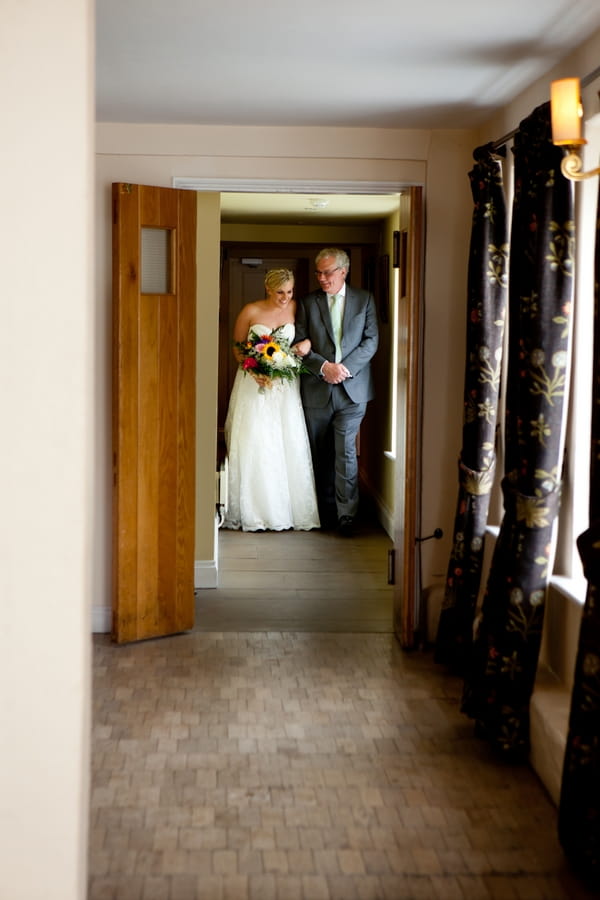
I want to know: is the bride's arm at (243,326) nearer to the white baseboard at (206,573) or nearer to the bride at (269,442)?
the bride at (269,442)

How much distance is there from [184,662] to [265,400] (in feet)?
10.5

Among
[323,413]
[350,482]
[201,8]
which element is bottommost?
[350,482]

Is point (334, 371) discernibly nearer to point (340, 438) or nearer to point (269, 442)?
point (340, 438)

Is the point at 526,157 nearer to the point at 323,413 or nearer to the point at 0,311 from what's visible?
the point at 0,311

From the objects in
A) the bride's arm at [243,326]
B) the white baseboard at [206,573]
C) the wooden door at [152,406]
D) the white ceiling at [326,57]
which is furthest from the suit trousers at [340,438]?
the white ceiling at [326,57]

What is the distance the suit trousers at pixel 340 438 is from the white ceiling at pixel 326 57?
3118mm

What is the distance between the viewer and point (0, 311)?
192cm

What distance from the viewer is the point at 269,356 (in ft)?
24.3

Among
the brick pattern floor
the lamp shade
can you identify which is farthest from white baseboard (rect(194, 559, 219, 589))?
the lamp shade

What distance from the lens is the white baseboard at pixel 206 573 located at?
19.6 feet

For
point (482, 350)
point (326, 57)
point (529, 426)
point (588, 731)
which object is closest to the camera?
point (588, 731)

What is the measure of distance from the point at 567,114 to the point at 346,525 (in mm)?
5538

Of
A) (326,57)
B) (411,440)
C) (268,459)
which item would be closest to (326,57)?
(326,57)

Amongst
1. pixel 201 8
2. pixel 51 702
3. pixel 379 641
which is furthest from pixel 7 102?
pixel 379 641
